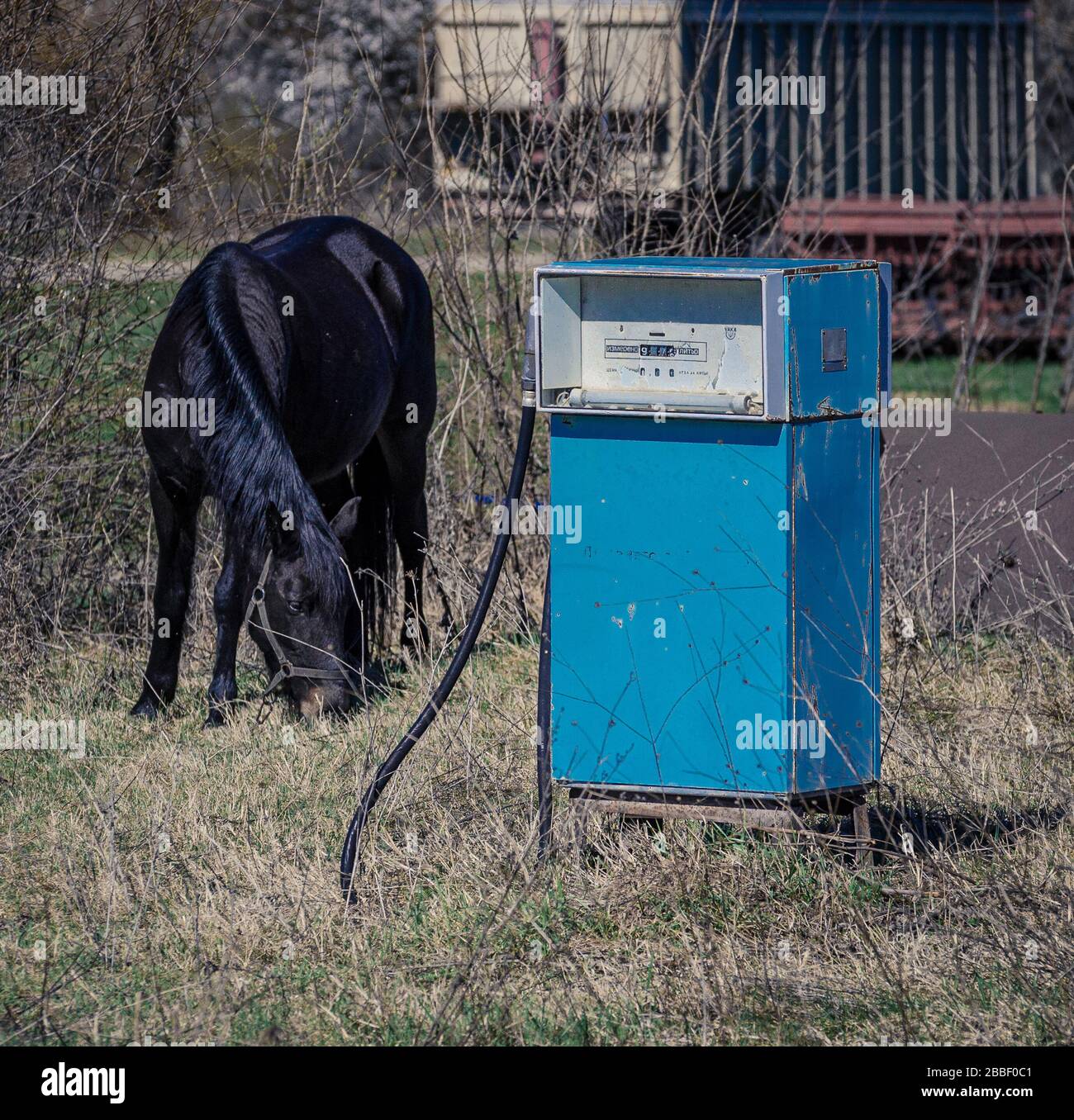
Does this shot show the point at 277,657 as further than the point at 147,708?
No

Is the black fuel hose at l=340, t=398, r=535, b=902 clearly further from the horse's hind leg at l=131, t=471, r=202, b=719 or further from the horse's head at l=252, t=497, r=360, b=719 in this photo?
the horse's hind leg at l=131, t=471, r=202, b=719

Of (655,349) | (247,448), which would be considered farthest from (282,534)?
(655,349)

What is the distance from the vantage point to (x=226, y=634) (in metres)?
6.19

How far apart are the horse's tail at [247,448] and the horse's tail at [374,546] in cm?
119

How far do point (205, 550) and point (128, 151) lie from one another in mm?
1878

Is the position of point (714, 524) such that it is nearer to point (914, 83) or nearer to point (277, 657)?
point (277, 657)

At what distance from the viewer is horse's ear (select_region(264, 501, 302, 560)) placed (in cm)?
570

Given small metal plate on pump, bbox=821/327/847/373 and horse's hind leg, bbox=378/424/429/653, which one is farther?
horse's hind leg, bbox=378/424/429/653

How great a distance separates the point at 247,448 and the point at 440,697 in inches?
68.3

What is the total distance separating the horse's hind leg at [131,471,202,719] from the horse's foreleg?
1.03 ft

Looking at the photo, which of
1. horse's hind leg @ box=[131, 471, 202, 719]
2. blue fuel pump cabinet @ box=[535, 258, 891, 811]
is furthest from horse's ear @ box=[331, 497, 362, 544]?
blue fuel pump cabinet @ box=[535, 258, 891, 811]

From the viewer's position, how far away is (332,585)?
5742 mm

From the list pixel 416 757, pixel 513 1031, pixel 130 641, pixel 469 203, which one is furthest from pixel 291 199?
pixel 513 1031
